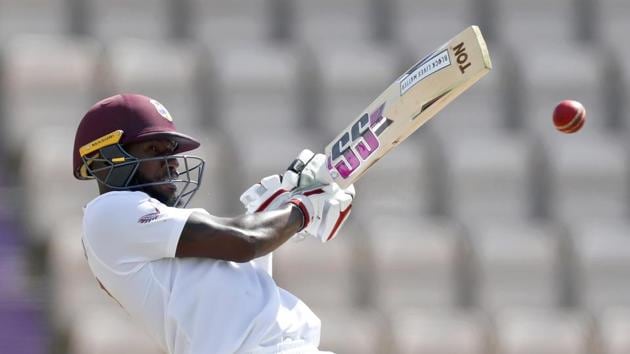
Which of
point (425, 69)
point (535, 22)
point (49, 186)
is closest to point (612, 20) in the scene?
point (535, 22)

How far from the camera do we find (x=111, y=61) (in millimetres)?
5898

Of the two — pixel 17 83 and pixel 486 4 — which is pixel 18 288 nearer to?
pixel 17 83

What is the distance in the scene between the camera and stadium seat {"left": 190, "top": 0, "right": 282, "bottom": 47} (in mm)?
6410

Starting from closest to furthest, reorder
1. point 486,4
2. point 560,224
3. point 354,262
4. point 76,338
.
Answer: point 76,338, point 354,262, point 560,224, point 486,4

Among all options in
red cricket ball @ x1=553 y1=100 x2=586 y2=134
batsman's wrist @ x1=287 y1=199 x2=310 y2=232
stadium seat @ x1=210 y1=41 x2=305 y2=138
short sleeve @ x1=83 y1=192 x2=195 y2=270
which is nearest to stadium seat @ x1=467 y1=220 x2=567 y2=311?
stadium seat @ x1=210 y1=41 x2=305 y2=138

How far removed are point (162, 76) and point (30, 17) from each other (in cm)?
71

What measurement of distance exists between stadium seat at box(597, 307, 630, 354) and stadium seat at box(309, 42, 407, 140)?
1514mm

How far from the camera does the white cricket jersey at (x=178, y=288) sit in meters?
2.85

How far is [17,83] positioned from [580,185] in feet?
9.05

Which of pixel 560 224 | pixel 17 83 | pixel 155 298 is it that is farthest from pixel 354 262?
pixel 155 298

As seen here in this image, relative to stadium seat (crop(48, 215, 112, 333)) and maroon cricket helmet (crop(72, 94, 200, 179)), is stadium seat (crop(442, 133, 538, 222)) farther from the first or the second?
maroon cricket helmet (crop(72, 94, 200, 179))

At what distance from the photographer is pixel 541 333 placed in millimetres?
5785

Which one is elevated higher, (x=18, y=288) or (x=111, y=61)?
(x=111, y=61)

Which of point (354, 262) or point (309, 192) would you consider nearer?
point (309, 192)
